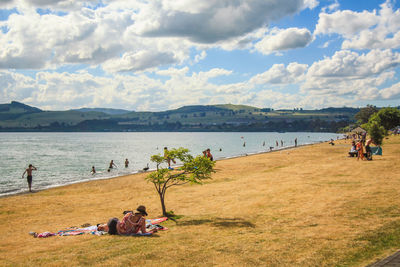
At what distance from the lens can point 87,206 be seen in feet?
69.6

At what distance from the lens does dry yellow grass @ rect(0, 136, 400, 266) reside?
29.9ft

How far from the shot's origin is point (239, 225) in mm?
12742

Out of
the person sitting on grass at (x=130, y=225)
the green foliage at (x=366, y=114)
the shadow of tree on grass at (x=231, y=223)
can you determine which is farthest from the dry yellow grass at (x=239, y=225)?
the green foliage at (x=366, y=114)

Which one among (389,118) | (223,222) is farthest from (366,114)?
(223,222)

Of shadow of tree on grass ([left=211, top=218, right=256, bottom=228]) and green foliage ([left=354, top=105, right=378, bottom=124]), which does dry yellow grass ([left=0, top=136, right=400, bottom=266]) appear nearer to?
shadow of tree on grass ([left=211, top=218, right=256, bottom=228])

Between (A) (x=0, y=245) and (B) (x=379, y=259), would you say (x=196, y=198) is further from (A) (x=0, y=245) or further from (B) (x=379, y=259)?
(B) (x=379, y=259)

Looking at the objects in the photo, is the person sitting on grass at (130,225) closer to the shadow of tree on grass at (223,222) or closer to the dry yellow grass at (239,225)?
the dry yellow grass at (239,225)

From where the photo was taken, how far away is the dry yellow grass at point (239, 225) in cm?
910

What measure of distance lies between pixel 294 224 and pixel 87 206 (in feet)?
47.4

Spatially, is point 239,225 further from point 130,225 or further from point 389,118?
point 389,118

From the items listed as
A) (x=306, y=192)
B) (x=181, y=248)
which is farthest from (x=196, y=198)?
(x=181, y=248)

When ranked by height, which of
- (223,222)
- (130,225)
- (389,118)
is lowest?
(223,222)

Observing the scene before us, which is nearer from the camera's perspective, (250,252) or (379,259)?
(379,259)

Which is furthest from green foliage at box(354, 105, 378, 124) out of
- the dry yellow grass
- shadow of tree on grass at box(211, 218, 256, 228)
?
shadow of tree on grass at box(211, 218, 256, 228)
